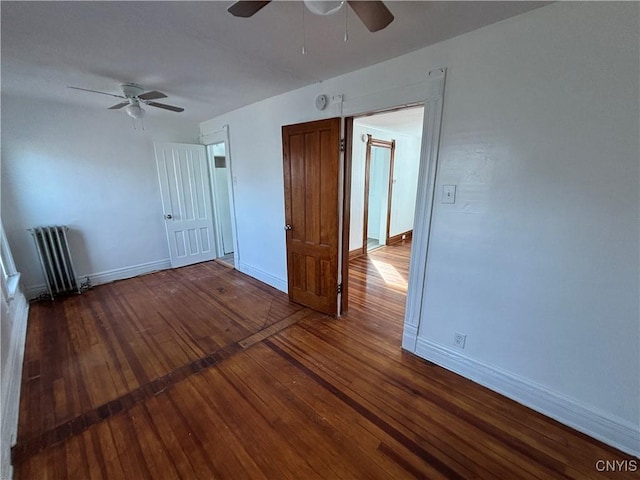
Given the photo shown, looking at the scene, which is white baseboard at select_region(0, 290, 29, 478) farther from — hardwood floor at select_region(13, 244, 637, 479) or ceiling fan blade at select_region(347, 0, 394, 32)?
ceiling fan blade at select_region(347, 0, 394, 32)

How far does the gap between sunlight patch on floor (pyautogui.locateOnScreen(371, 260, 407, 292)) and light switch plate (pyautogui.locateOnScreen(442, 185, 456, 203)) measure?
183cm

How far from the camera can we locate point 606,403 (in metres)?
1.46

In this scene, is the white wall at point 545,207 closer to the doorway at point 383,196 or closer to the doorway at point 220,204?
the doorway at point 383,196

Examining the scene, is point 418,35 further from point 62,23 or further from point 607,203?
point 62,23

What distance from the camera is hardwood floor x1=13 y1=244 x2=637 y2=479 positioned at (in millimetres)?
1372

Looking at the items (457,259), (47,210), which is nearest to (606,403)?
(457,259)

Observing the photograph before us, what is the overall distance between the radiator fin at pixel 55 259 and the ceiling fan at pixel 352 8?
146 inches

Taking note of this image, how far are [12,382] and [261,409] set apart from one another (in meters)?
1.76

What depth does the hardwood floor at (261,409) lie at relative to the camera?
137 centimetres

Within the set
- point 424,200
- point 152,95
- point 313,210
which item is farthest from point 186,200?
point 424,200

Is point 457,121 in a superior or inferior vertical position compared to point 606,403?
superior

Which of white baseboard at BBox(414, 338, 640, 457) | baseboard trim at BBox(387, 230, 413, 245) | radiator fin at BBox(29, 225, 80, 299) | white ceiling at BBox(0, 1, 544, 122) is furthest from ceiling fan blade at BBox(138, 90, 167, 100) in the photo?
baseboard trim at BBox(387, 230, 413, 245)

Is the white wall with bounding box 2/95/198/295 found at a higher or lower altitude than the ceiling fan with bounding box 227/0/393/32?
lower

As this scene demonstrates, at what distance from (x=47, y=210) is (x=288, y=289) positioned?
319 centimetres
